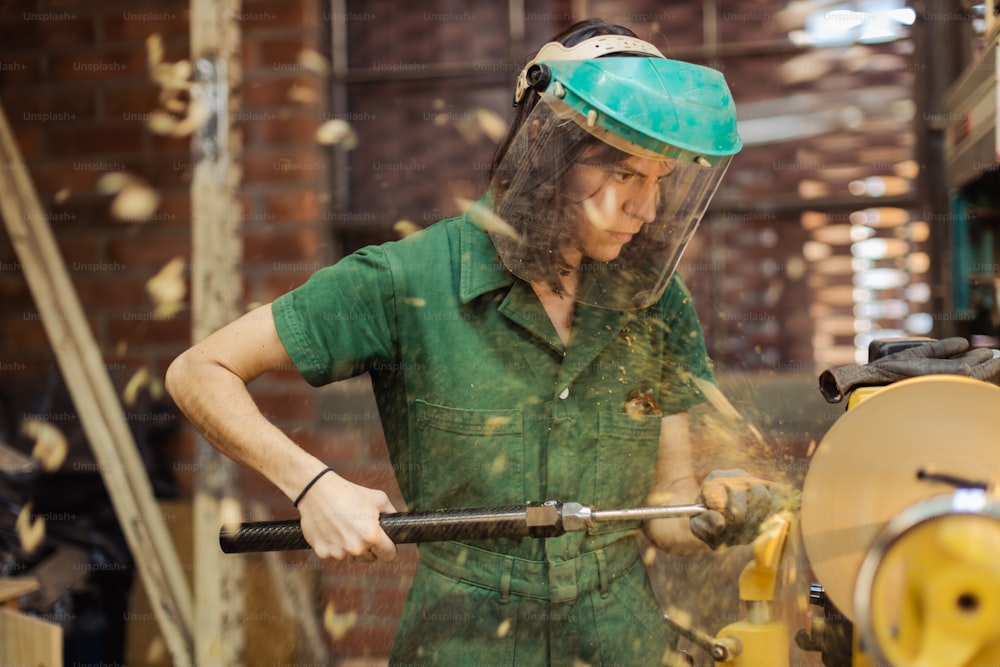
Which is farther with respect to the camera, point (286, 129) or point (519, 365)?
point (286, 129)

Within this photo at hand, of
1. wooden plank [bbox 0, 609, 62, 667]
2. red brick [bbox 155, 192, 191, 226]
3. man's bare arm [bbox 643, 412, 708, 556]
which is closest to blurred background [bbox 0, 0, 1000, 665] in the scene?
red brick [bbox 155, 192, 191, 226]

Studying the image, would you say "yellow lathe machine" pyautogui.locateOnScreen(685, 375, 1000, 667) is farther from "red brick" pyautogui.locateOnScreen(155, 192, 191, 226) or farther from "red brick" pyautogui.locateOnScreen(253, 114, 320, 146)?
"red brick" pyautogui.locateOnScreen(155, 192, 191, 226)

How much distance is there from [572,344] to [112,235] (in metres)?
1.77

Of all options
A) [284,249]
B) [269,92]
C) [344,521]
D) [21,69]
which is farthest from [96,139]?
[344,521]

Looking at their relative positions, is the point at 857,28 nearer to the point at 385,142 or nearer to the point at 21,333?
the point at 385,142

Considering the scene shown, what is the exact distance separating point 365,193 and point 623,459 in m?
1.45

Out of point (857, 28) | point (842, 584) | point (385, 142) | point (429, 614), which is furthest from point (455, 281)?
point (857, 28)

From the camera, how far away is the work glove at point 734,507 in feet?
4.58

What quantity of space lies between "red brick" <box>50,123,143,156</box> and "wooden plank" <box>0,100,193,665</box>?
11.7 inches

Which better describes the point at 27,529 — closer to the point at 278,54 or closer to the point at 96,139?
the point at 96,139

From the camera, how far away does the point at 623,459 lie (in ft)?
5.43

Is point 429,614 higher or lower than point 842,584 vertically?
lower

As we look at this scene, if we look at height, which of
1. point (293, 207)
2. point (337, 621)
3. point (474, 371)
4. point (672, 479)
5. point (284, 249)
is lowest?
point (337, 621)

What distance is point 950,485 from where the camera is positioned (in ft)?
3.47
